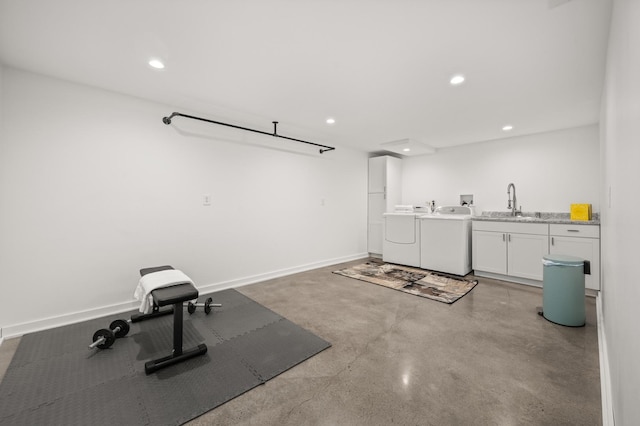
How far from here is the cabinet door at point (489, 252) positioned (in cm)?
396

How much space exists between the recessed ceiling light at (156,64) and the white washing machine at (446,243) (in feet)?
14.0

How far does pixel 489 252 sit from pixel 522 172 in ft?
5.23

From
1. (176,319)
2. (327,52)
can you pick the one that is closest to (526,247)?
(327,52)

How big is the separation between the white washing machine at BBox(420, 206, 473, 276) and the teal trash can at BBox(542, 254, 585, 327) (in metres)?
1.58

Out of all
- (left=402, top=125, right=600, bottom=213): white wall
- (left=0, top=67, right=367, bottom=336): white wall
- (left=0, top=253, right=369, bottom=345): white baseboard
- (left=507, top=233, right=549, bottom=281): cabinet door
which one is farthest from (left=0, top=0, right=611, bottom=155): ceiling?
(left=0, top=253, right=369, bottom=345): white baseboard

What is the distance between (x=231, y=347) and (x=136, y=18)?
8.34 ft

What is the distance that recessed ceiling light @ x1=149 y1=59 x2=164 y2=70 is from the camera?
7.27 ft

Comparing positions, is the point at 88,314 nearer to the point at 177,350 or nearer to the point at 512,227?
the point at 177,350

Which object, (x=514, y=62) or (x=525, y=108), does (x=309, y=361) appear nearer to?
(x=514, y=62)

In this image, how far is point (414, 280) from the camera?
3.98 meters

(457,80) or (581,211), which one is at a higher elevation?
(457,80)

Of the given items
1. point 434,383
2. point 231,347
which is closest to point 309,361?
point 231,347

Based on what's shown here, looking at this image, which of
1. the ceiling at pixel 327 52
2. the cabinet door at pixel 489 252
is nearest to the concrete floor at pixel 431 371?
the cabinet door at pixel 489 252

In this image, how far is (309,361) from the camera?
1.97m
